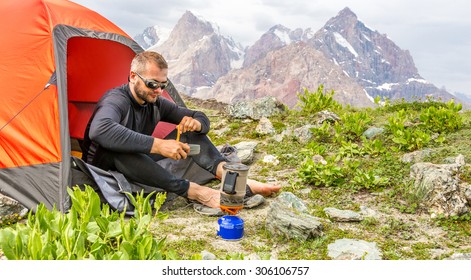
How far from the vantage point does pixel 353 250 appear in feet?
15.7

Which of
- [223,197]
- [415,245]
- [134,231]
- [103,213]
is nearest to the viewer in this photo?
[134,231]

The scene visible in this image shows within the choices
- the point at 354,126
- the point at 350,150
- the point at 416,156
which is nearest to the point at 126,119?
the point at 350,150

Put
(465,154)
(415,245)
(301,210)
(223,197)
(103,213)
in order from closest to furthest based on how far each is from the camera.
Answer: (103,213)
(415,245)
(223,197)
(301,210)
(465,154)

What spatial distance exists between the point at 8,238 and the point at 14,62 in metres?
4.24

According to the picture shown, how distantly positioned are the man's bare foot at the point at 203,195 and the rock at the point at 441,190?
8.66 ft

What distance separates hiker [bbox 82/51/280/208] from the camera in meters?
5.92

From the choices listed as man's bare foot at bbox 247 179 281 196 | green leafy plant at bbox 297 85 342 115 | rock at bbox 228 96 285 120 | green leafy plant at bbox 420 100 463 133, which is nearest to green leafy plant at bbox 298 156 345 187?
man's bare foot at bbox 247 179 281 196

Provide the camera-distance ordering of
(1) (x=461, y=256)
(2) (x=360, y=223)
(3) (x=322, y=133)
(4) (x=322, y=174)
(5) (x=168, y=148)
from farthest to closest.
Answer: (3) (x=322, y=133)
(4) (x=322, y=174)
(5) (x=168, y=148)
(2) (x=360, y=223)
(1) (x=461, y=256)

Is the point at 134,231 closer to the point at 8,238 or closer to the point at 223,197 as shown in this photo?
the point at 8,238

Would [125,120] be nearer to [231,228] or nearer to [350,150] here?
[231,228]

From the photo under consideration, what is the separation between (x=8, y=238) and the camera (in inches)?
117

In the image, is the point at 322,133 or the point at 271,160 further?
the point at 322,133

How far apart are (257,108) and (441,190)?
6.60 meters

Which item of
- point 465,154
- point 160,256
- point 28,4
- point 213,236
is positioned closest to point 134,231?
point 160,256
